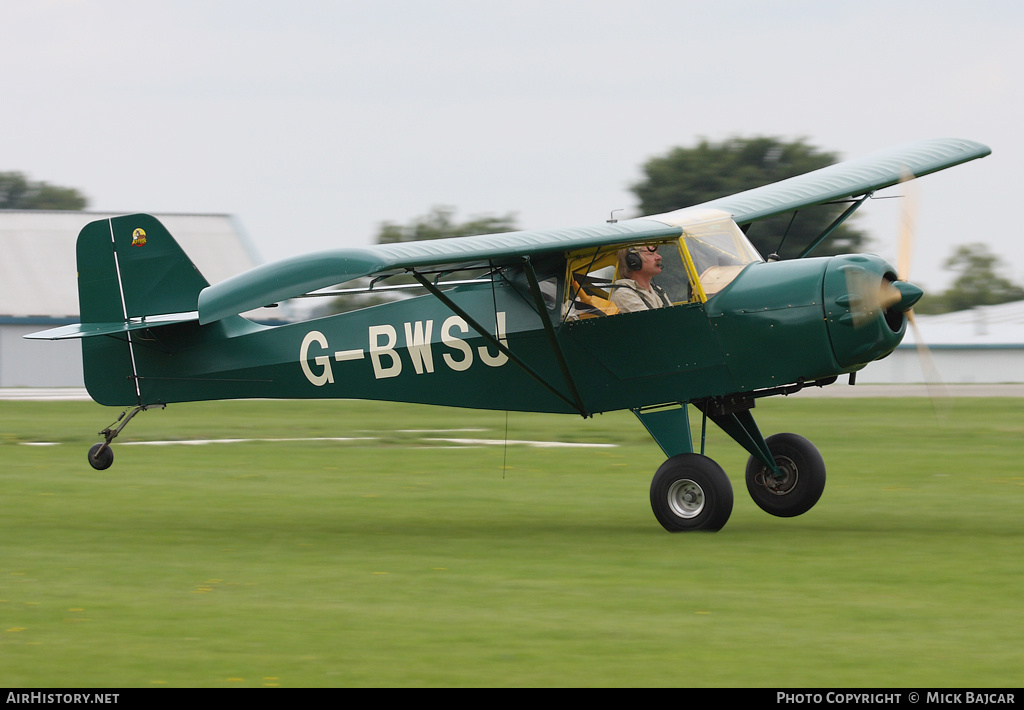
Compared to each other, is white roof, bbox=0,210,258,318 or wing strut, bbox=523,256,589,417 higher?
wing strut, bbox=523,256,589,417

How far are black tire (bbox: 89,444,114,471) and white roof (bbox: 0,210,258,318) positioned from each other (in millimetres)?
42633

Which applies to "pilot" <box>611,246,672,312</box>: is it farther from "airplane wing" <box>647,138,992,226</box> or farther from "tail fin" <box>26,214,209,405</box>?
"tail fin" <box>26,214,209,405</box>

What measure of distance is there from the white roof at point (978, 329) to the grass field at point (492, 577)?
1966 inches

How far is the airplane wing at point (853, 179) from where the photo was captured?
1436 cm

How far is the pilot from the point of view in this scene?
12094 millimetres

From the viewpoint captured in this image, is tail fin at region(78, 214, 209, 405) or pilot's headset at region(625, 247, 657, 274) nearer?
pilot's headset at region(625, 247, 657, 274)

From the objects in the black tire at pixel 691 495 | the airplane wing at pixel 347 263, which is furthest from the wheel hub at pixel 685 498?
the airplane wing at pixel 347 263

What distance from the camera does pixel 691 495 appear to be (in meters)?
12.0

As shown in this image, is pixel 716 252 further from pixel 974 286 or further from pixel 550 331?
pixel 974 286

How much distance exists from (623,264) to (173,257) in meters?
5.44

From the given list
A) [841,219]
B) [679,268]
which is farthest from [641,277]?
[841,219]

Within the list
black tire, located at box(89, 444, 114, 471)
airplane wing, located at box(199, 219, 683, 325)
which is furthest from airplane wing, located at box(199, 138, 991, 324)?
black tire, located at box(89, 444, 114, 471)

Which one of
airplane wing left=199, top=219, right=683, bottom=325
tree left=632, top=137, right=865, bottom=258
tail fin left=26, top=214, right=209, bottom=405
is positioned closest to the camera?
airplane wing left=199, top=219, right=683, bottom=325

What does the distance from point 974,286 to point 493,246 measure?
118 metres
